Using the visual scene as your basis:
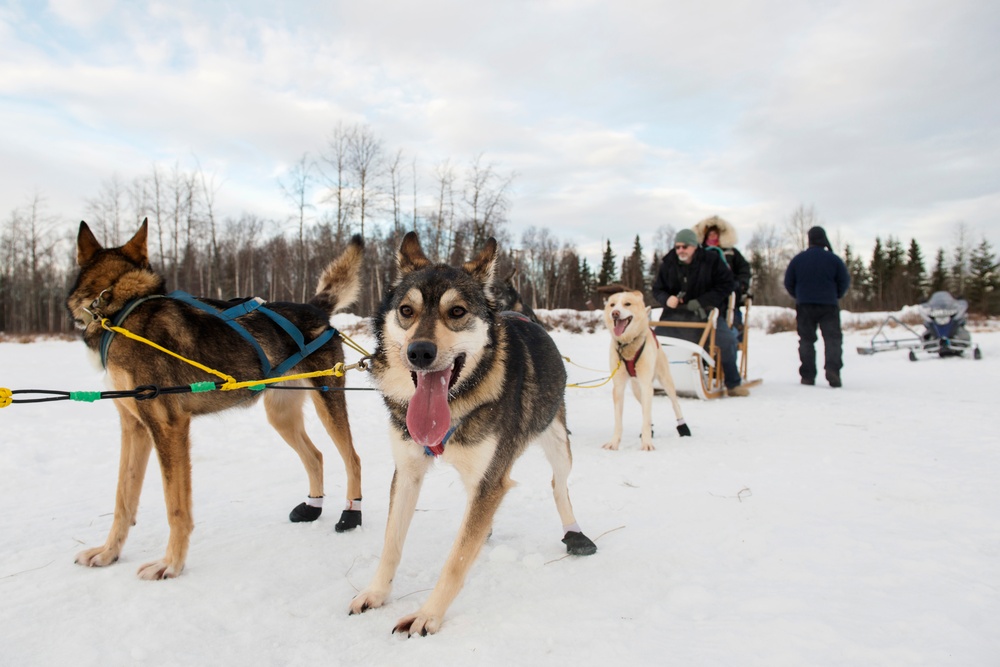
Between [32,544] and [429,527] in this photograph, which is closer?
[32,544]

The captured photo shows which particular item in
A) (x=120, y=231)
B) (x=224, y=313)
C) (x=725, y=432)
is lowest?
(x=725, y=432)

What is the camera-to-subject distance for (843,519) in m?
3.13

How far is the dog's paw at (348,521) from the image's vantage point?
3.18 m

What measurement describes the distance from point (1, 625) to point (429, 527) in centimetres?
186

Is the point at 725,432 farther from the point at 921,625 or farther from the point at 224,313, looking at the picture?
the point at 224,313

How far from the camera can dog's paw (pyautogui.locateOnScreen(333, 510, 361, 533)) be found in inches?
125

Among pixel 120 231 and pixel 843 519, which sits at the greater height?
pixel 120 231

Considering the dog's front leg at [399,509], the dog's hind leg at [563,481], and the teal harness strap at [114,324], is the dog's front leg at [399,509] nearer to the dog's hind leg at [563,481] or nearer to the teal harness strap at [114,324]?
the dog's hind leg at [563,481]

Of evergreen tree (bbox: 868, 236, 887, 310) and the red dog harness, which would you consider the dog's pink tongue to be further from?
evergreen tree (bbox: 868, 236, 887, 310)

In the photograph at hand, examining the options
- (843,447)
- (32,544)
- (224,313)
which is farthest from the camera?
(843,447)

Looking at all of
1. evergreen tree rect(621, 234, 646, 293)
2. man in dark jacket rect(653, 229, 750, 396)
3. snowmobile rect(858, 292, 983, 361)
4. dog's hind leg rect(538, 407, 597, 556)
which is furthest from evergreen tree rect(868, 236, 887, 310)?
dog's hind leg rect(538, 407, 597, 556)

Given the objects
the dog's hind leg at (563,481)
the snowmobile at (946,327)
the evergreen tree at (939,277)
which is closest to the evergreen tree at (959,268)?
the evergreen tree at (939,277)

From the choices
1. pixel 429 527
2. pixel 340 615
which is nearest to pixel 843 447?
pixel 429 527

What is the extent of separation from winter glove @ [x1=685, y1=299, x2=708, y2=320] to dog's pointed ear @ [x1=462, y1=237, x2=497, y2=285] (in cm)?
638
